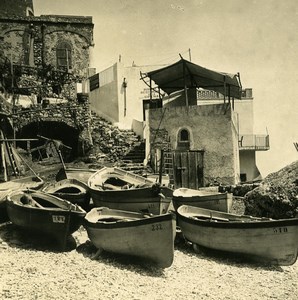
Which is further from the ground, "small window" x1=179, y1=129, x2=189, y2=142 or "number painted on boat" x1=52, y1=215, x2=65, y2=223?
"small window" x1=179, y1=129, x2=189, y2=142

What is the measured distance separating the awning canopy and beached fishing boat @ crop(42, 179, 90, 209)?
751 cm

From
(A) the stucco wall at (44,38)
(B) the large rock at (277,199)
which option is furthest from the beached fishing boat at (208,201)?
(A) the stucco wall at (44,38)

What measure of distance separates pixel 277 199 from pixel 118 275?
6419 millimetres

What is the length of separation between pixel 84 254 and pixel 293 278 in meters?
5.25

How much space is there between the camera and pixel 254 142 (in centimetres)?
2783

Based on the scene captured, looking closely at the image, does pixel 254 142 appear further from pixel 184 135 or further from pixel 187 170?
pixel 187 170

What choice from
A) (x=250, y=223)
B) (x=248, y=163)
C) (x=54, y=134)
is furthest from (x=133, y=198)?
(x=248, y=163)

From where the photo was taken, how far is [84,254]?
9617 mm

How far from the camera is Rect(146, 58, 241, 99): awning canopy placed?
17438mm

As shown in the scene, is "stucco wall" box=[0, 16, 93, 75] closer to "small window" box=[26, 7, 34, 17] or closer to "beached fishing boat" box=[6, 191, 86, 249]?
"small window" box=[26, 7, 34, 17]

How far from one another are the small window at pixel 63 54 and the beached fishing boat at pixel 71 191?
17571mm

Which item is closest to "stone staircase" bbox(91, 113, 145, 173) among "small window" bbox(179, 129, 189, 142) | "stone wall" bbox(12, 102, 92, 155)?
"stone wall" bbox(12, 102, 92, 155)

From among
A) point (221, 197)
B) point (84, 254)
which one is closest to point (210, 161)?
point (221, 197)

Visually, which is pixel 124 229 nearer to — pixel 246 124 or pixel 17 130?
pixel 17 130
